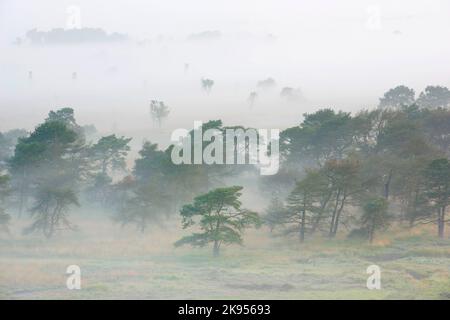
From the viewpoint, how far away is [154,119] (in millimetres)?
120938

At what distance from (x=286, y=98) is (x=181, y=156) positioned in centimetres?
9826

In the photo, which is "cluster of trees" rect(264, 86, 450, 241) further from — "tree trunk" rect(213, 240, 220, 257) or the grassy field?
"tree trunk" rect(213, 240, 220, 257)

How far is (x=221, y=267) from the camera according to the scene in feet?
128

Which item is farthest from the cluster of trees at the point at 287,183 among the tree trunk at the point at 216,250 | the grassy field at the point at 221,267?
the grassy field at the point at 221,267

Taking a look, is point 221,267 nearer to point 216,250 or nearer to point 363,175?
point 216,250

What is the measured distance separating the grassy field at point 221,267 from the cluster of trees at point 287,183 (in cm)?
179

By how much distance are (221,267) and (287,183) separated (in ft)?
77.7

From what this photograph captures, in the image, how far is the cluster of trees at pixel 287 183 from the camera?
151 ft

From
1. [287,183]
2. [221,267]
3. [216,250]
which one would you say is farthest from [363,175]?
[221,267]

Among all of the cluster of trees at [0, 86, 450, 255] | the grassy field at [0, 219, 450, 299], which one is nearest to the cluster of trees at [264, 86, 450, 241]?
the cluster of trees at [0, 86, 450, 255]

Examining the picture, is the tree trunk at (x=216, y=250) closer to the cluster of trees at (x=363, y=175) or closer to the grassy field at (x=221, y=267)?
the grassy field at (x=221, y=267)
